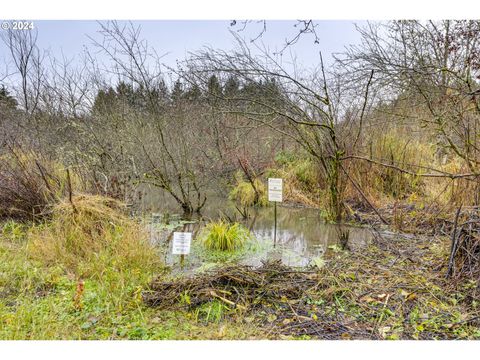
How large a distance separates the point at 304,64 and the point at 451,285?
4.34 m

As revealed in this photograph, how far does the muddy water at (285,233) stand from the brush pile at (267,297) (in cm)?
77

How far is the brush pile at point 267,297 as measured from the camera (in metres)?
2.24

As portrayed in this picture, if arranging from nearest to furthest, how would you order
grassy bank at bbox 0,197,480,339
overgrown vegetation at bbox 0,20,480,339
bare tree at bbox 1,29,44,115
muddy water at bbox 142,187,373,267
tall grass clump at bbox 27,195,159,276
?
grassy bank at bbox 0,197,480,339, overgrown vegetation at bbox 0,20,480,339, tall grass clump at bbox 27,195,159,276, muddy water at bbox 142,187,373,267, bare tree at bbox 1,29,44,115

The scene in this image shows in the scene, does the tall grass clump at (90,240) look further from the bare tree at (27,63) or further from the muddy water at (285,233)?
the bare tree at (27,63)

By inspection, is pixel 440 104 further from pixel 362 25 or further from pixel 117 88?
pixel 117 88

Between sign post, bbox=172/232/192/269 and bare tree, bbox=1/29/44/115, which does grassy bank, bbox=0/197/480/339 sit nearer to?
sign post, bbox=172/232/192/269

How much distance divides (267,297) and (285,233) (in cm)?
241

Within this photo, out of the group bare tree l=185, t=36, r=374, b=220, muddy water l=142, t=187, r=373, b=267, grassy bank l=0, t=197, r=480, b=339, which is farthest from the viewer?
bare tree l=185, t=36, r=374, b=220

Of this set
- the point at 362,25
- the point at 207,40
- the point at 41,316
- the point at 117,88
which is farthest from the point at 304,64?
the point at 41,316

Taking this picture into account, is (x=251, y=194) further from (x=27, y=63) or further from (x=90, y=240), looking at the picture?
(x=27, y=63)

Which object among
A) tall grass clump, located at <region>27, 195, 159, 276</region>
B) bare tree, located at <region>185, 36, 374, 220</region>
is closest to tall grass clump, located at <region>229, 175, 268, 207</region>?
bare tree, located at <region>185, 36, 374, 220</region>

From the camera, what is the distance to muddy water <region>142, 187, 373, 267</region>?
12.8ft

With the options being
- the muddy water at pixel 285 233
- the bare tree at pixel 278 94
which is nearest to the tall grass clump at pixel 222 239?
the muddy water at pixel 285 233

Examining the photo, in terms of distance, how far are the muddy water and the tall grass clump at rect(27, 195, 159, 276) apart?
1.47 feet
